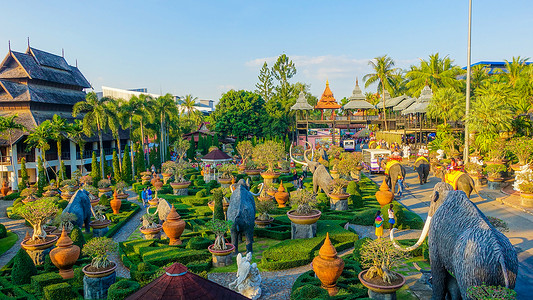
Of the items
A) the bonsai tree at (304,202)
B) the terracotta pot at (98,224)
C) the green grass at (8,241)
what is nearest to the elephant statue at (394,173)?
the bonsai tree at (304,202)

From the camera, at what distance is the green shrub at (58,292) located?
1088cm

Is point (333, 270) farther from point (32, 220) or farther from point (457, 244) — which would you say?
point (32, 220)

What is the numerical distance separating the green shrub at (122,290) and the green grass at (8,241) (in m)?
10.4

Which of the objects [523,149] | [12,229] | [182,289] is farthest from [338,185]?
[12,229]

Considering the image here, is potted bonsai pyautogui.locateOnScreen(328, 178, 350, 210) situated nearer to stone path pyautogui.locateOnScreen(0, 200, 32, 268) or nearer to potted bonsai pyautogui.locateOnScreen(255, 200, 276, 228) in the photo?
potted bonsai pyautogui.locateOnScreen(255, 200, 276, 228)

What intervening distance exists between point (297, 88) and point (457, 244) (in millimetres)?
56728

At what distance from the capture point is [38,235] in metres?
14.7

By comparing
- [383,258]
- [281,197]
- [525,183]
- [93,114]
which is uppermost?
[93,114]

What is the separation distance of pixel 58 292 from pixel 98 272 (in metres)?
1.15

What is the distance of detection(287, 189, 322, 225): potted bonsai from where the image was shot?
48.7 feet

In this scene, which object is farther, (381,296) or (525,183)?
(525,183)

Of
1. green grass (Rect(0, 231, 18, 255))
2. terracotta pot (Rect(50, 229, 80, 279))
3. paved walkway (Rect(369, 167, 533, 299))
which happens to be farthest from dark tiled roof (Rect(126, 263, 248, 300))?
green grass (Rect(0, 231, 18, 255))

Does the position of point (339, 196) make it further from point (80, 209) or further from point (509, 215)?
point (80, 209)

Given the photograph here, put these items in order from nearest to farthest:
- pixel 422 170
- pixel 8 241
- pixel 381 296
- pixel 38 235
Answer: pixel 381 296
pixel 38 235
pixel 8 241
pixel 422 170
